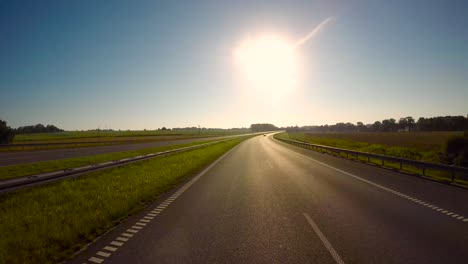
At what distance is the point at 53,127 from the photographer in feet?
592

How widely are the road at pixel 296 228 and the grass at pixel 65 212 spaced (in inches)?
21.8

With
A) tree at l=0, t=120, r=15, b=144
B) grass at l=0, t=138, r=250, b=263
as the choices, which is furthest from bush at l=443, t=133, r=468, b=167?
tree at l=0, t=120, r=15, b=144

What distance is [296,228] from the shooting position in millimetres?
5816

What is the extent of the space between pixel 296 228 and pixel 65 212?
6086 millimetres

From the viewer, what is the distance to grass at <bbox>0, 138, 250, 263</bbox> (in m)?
4.91

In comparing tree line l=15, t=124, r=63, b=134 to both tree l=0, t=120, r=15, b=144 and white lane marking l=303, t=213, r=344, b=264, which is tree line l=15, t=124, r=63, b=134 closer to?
tree l=0, t=120, r=15, b=144

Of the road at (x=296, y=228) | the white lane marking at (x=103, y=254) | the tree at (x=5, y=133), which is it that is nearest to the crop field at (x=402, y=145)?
the road at (x=296, y=228)

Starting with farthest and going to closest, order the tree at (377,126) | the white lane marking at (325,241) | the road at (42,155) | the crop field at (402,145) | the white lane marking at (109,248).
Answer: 1. the tree at (377,126)
2. the crop field at (402,145)
3. the road at (42,155)
4. the white lane marking at (109,248)
5. the white lane marking at (325,241)

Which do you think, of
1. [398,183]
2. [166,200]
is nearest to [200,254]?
[166,200]

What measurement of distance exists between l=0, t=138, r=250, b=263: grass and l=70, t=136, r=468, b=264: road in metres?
0.55

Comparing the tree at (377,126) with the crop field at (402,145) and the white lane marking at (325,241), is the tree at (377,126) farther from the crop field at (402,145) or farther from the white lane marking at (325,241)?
the white lane marking at (325,241)

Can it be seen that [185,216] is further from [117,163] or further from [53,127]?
[53,127]

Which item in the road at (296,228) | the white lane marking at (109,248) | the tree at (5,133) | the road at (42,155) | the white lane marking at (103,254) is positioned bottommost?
the road at (296,228)

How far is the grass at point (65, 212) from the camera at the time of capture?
16.1 ft
